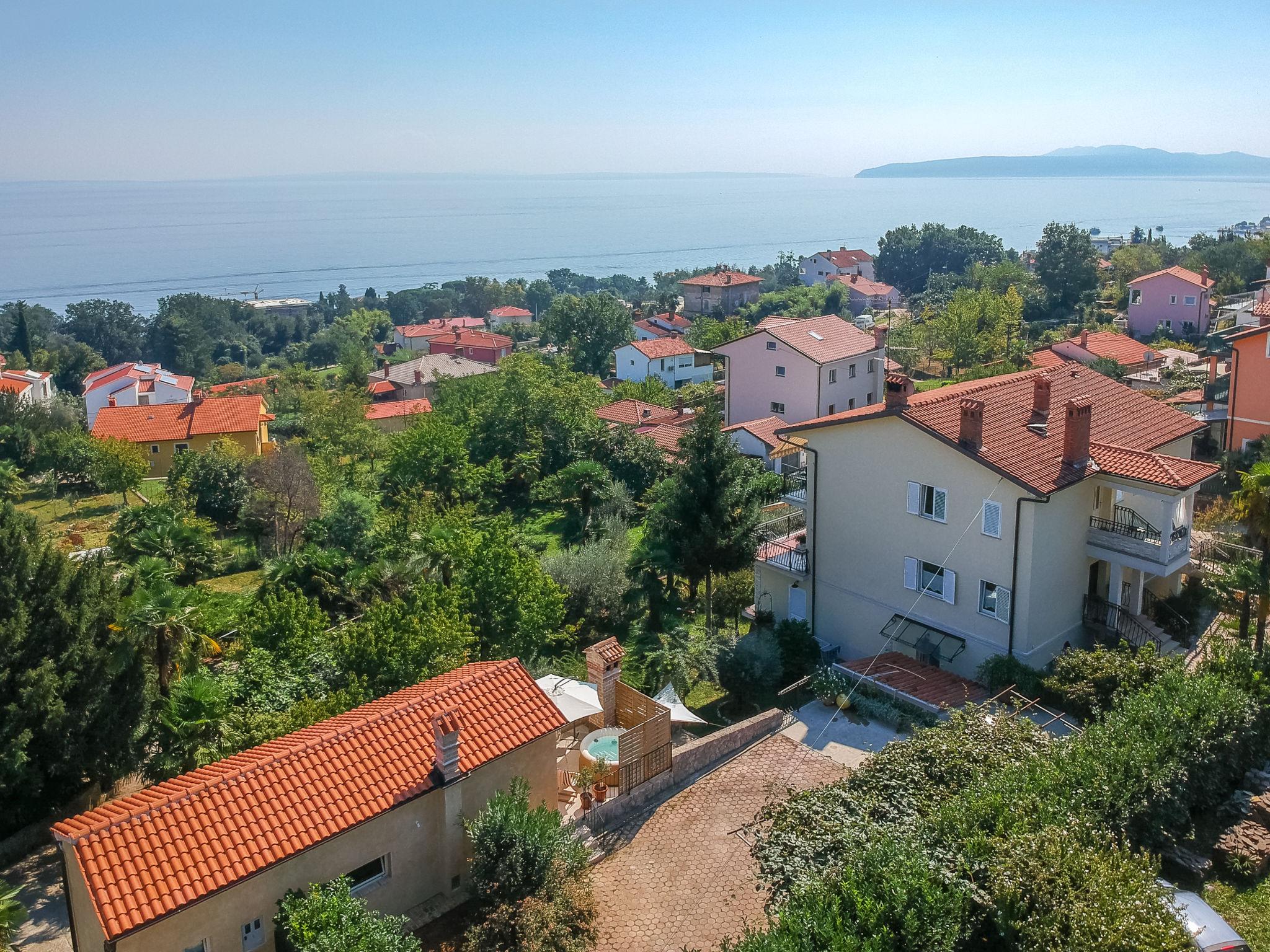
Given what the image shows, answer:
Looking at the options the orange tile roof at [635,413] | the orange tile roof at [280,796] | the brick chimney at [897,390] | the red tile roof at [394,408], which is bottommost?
the red tile roof at [394,408]

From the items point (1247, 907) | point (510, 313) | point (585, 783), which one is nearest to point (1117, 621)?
point (1247, 907)

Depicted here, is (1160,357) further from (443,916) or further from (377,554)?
(443,916)

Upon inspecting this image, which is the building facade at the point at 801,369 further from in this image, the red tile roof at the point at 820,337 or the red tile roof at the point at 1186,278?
the red tile roof at the point at 1186,278

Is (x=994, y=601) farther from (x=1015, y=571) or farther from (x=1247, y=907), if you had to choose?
(x=1247, y=907)

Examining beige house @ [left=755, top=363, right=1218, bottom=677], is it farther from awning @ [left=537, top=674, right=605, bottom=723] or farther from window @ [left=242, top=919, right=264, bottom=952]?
window @ [left=242, top=919, right=264, bottom=952]

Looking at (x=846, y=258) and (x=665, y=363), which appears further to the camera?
(x=846, y=258)

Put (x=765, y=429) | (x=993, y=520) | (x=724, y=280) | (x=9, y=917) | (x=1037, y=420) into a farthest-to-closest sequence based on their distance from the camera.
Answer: (x=724, y=280) < (x=765, y=429) < (x=1037, y=420) < (x=993, y=520) < (x=9, y=917)

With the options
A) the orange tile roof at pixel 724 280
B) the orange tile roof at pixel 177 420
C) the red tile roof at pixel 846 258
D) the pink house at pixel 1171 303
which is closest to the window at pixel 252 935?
the orange tile roof at pixel 177 420

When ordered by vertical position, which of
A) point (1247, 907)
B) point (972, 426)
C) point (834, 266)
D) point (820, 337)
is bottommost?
point (1247, 907)
